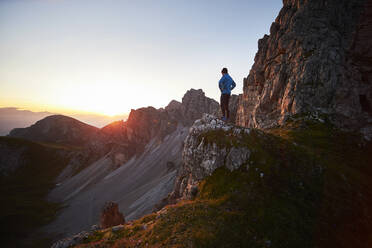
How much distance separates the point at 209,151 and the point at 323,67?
105 feet

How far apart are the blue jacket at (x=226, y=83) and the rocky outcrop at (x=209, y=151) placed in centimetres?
438

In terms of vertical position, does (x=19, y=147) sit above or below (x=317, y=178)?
below

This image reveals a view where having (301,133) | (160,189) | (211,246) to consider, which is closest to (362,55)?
(301,133)

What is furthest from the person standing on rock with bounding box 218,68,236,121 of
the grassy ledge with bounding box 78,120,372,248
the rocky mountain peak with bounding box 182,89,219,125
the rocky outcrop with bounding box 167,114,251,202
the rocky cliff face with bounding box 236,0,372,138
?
the rocky mountain peak with bounding box 182,89,219,125

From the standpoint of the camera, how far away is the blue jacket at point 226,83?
79.5 ft

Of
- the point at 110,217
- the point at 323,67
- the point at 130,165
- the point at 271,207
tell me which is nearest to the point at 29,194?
the point at 130,165

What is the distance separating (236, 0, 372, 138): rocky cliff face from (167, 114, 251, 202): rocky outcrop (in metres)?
17.7

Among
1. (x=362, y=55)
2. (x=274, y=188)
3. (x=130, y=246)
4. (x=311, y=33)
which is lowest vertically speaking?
(x=130, y=246)

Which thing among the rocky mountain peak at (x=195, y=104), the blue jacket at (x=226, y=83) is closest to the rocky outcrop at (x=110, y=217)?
the blue jacket at (x=226, y=83)

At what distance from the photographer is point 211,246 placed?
12766 millimetres

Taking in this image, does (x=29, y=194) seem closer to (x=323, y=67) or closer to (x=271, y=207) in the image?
(x=271, y=207)

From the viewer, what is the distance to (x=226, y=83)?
2422cm

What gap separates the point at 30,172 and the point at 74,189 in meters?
63.7

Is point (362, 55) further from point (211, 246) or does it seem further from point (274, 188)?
point (211, 246)
